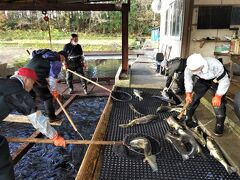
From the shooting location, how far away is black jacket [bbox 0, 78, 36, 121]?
2.64 metres

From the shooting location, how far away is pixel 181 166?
3.51m

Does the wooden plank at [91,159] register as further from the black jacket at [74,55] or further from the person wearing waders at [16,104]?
the black jacket at [74,55]

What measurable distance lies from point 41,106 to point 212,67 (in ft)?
17.8

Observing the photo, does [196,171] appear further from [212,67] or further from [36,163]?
[36,163]

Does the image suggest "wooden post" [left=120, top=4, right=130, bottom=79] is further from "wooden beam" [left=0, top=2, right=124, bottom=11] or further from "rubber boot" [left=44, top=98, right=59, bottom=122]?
"rubber boot" [left=44, top=98, right=59, bottom=122]

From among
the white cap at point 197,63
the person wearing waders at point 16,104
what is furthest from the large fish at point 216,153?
the person wearing waders at point 16,104

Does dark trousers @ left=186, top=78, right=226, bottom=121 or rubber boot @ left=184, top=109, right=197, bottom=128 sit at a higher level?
dark trousers @ left=186, top=78, right=226, bottom=121

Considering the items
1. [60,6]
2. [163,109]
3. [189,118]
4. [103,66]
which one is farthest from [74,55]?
[103,66]

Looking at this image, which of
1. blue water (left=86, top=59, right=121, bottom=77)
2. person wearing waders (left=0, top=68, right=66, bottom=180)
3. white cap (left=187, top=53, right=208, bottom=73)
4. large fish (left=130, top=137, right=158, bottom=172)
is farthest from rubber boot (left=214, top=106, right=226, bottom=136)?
blue water (left=86, top=59, right=121, bottom=77)

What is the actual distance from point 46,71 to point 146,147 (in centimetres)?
288

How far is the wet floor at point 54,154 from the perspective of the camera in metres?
4.75

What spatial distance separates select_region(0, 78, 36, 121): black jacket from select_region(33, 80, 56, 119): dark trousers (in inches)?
109

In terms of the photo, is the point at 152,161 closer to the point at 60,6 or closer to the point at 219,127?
the point at 219,127

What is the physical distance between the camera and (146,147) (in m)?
3.76
